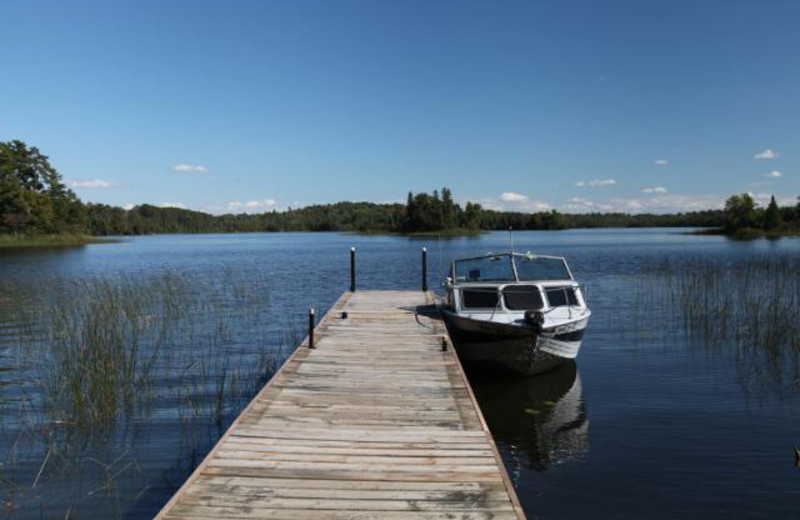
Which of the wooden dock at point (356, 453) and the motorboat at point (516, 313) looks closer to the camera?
the wooden dock at point (356, 453)

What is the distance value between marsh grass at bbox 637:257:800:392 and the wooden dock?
8.06 m

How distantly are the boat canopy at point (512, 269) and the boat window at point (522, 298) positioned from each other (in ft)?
2.13

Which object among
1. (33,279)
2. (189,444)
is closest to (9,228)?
(33,279)

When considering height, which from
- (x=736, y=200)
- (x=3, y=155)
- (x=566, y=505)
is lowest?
(x=566, y=505)

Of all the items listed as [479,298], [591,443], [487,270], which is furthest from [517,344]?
[487,270]

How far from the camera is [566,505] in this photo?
7.16 m

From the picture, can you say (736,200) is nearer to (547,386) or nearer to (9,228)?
(547,386)

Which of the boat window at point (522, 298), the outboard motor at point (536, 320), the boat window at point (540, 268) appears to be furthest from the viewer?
the boat window at point (540, 268)

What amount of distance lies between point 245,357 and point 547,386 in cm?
760

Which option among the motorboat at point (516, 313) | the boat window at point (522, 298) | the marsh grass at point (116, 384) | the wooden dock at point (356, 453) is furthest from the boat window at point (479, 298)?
the marsh grass at point (116, 384)

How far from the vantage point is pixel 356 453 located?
6.17 m

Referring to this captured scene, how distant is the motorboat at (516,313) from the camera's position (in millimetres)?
12070

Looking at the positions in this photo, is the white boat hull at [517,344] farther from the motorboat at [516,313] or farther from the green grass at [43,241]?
the green grass at [43,241]

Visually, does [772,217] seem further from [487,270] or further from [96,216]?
[96,216]
